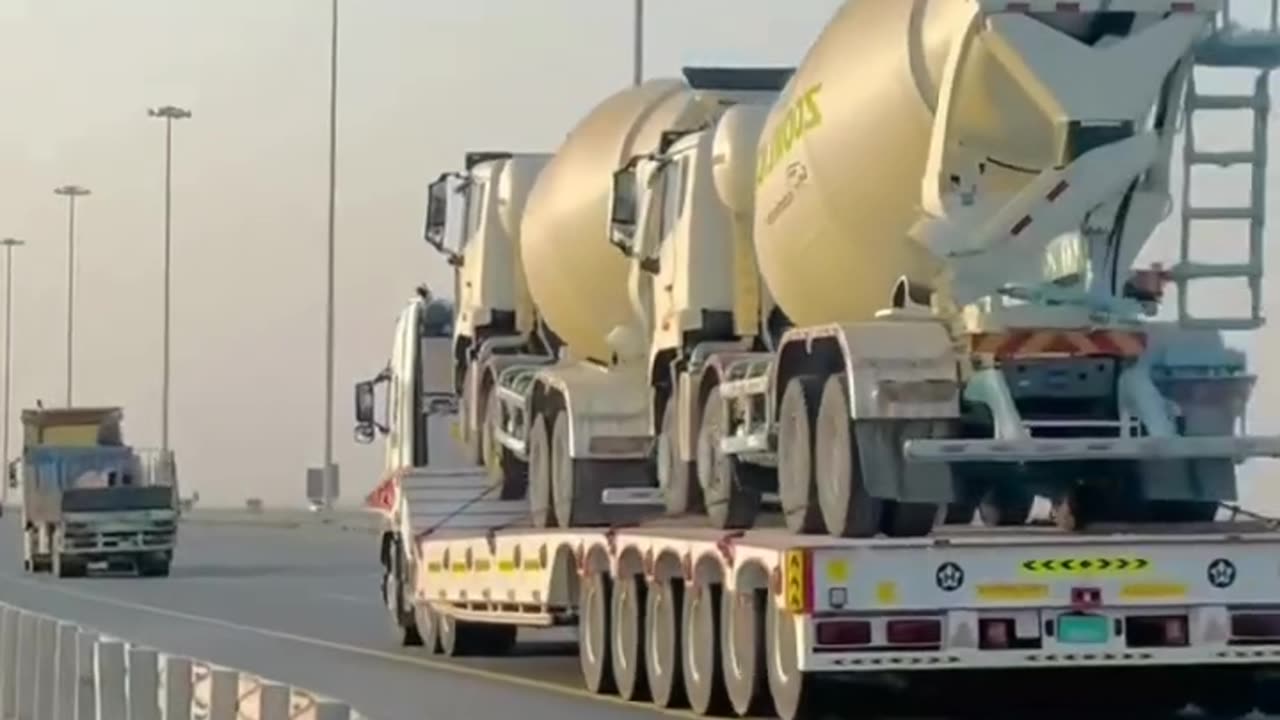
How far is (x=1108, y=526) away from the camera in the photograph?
18.3 metres

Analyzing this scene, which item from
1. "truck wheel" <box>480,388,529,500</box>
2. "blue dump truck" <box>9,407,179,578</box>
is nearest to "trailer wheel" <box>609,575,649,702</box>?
"truck wheel" <box>480,388,529,500</box>

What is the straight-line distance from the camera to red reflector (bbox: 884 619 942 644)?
54.7 ft

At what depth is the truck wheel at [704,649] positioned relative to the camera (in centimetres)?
1903

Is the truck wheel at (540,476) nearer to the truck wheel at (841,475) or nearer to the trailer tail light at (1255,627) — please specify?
the truck wheel at (841,475)

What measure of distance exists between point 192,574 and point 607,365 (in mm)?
28879

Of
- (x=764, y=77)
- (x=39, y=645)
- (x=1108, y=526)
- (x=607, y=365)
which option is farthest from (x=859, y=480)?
(x=607, y=365)

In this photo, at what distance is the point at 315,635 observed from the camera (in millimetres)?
31344

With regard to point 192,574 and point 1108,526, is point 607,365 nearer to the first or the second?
point 1108,526

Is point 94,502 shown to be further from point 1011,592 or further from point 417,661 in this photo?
Answer: point 1011,592

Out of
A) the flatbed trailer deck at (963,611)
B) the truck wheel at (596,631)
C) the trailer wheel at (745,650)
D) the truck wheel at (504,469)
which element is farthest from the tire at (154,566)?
the trailer wheel at (745,650)

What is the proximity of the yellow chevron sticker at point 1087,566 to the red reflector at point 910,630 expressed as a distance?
555mm

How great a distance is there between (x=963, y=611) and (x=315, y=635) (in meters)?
15.4

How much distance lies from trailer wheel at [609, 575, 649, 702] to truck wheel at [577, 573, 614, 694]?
0.22 meters

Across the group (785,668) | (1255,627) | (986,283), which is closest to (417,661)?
(785,668)
